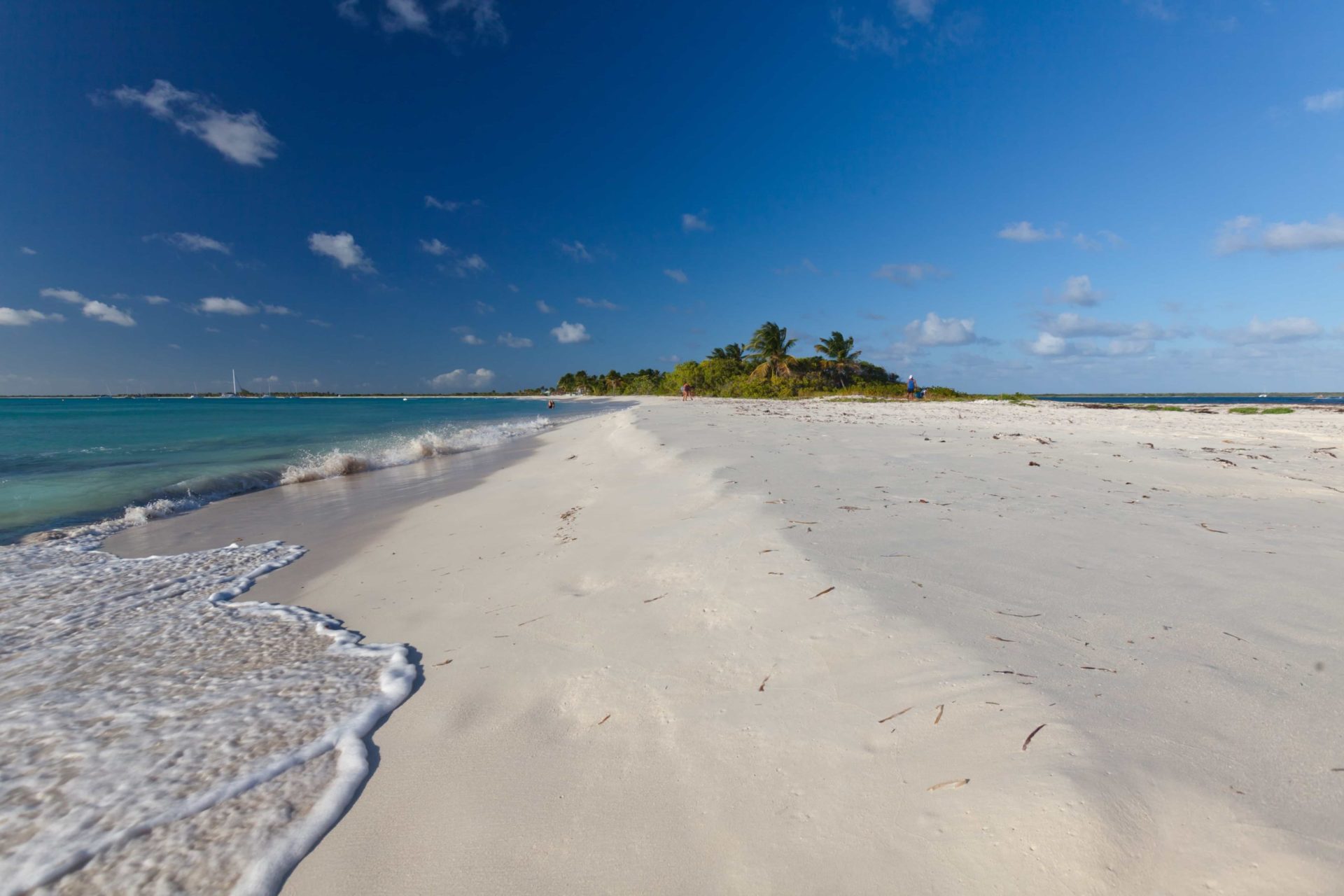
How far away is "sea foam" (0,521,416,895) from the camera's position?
6.16 ft

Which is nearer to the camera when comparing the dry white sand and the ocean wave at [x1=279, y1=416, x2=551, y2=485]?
the dry white sand

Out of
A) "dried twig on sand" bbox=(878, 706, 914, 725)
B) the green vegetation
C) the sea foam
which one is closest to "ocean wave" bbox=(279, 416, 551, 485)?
the sea foam

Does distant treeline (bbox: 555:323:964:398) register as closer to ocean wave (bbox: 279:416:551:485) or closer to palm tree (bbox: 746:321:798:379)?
palm tree (bbox: 746:321:798:379)

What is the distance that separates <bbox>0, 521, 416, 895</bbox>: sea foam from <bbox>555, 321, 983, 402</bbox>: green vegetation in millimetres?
34273

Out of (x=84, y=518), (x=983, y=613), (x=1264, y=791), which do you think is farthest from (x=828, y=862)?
(x=84, y=518)

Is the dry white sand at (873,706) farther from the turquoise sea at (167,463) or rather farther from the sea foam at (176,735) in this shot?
the turquoise sea at (167,463)

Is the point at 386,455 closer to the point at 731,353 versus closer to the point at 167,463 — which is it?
the point at 167,463

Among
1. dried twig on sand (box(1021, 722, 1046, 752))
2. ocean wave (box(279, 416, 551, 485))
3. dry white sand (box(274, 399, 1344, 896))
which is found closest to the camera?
dry white sand (box(274, 399, 1344, 896))

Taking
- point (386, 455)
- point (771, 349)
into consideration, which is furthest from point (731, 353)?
point (386, 455)

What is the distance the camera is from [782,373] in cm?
5241

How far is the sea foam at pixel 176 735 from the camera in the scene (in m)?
1.88

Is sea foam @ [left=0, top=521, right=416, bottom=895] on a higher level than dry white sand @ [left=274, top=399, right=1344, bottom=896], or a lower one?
lower

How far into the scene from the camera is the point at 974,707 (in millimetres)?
2004

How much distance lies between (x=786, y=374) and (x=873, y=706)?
169 ft
